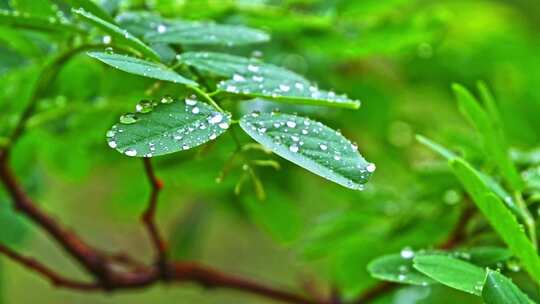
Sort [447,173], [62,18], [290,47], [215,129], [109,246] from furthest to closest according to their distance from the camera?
[109,246], [290,47], [447,173], [62,18], [215,129]

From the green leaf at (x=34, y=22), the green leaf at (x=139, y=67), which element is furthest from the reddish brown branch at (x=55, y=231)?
the green leaf at (x=139, y=67)

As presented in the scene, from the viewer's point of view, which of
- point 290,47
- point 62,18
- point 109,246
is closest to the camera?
point 62,18

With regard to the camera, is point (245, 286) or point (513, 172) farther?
point (245, 286)

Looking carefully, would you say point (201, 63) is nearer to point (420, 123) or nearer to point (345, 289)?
point (345, 289)

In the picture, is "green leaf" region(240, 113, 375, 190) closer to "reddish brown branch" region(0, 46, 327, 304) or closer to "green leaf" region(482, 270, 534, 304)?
A: "green leaf" region(482, 270, 534, 304)

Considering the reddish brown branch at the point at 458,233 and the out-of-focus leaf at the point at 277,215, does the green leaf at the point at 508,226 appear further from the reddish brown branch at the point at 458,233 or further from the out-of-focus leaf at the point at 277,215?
the out-of-focus leaf at the point at 277,215

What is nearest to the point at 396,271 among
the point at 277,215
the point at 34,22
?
the point at 34,22

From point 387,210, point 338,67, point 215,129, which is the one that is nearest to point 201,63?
point 215,129

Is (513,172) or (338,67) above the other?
(513,172)
